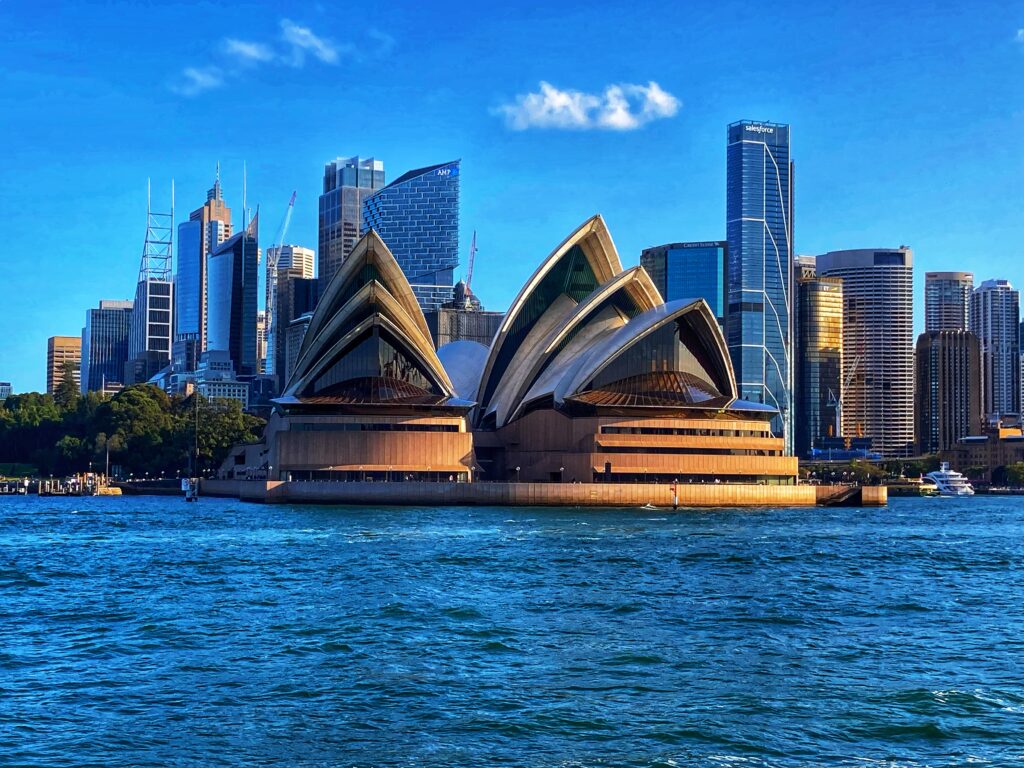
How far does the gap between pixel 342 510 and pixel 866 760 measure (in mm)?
59728

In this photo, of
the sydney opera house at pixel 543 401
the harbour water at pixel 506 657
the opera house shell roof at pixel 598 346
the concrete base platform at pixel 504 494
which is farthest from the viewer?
the opera house shell roof at pixel 598 346

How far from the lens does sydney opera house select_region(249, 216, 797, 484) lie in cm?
8600

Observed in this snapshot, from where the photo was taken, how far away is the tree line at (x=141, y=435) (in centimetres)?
12381

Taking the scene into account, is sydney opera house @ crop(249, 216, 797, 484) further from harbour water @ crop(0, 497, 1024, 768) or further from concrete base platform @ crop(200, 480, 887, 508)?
harbour water @ crop(0, 497, 1024, 768)

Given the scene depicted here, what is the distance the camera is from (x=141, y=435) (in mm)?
124938

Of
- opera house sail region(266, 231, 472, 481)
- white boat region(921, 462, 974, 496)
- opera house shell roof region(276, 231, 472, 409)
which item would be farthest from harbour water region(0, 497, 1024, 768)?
white boat region(921, 462, 974, 496)

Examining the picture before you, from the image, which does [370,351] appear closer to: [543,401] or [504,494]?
[543,401]

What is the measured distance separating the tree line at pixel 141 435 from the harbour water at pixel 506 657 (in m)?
81.0

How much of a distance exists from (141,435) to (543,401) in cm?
4963

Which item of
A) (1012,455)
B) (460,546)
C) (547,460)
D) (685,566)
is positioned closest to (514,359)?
(547,460)

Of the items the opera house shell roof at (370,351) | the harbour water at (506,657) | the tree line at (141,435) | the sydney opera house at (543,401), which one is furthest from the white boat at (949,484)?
the harbour water at (506,657)

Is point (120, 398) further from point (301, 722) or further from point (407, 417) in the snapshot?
point (301, 722)

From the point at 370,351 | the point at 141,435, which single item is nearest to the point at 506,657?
the point at 370,351

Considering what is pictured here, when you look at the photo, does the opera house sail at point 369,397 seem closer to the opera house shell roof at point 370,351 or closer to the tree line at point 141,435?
the opera house shell roof at point 370,351
